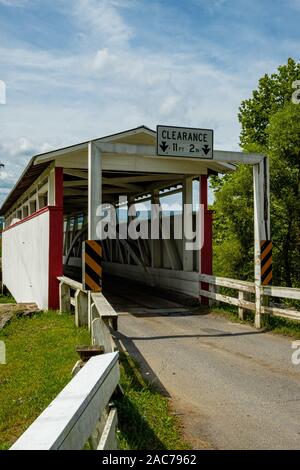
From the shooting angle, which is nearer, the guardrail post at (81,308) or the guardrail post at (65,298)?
the guardrail post at (81,308)

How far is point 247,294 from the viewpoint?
9789mm

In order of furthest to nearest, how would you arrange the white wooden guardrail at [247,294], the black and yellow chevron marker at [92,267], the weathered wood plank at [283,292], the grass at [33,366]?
1. the black and yellow chevron marker at [92,267]
2. the white wooden guardrail at [247,294]
3. the weathered wood plank at [283,292]
4. the grass at [33,366]

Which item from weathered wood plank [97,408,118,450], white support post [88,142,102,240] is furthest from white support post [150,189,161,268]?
weathered wood plank [97,408,118,450]

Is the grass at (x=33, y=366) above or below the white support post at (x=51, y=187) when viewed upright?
below

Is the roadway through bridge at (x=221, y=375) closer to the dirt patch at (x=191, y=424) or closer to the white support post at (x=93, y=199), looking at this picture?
the dirt patch at (x=191, y=424)

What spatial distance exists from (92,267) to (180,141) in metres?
2.65

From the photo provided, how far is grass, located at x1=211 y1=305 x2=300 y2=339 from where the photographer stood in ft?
27.9

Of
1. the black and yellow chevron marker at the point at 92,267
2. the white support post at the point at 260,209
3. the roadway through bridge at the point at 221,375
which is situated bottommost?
the roadway through bridge at the point at 221,375

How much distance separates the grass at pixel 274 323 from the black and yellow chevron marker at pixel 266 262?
0.65 meters

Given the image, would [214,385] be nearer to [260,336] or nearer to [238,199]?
[260,336]

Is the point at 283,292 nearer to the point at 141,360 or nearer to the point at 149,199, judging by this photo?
the point at 141,360

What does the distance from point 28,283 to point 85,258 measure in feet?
24.7

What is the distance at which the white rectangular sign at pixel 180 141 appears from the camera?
8.82 meters

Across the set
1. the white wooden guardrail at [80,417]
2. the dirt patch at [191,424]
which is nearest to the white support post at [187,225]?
the dirt patch at [191,424]
